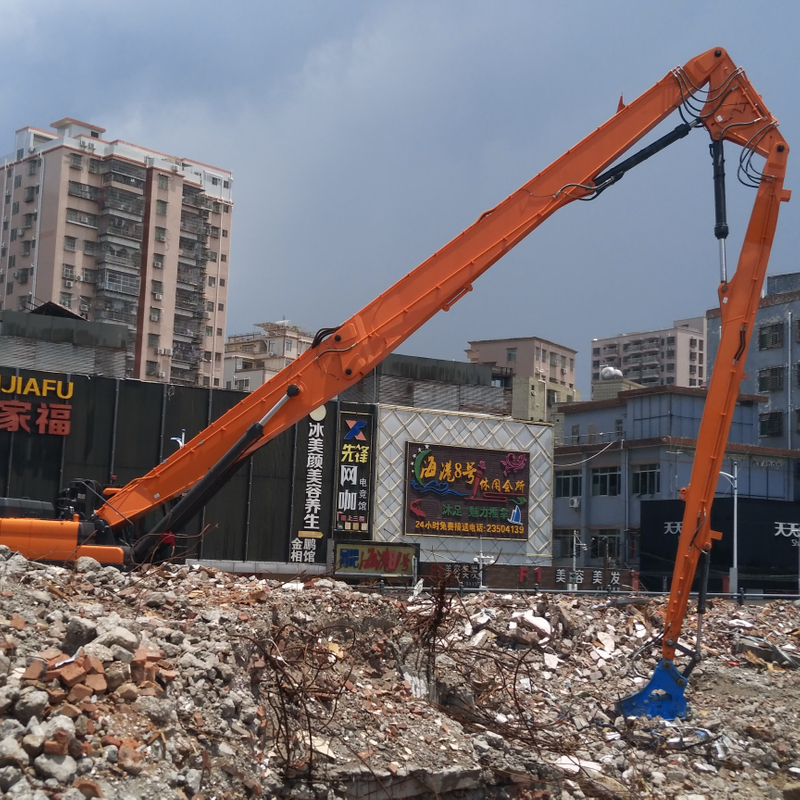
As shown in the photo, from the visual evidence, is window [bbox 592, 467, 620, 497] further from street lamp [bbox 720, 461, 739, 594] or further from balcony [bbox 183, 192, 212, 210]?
balcony [bbox 183, 192, 212, 210]

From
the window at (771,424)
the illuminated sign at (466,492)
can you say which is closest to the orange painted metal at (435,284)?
the illuminated sign at (466,492)

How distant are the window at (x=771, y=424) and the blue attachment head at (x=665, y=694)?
49.2 metres

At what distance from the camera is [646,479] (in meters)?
48.4

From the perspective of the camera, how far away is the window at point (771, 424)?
59.1 m

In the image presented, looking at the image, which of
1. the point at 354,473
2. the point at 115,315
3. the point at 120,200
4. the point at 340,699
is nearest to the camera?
the point at 340,699

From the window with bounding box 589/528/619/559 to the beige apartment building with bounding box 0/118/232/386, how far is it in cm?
3995

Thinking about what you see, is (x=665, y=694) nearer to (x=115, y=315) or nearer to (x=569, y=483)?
(x=569, y=483)

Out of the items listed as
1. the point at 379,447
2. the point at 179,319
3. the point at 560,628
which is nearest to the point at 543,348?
the point at 179,319

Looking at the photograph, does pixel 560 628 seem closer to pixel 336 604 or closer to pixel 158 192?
pixel 336 604

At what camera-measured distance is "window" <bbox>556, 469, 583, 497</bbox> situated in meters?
52.1

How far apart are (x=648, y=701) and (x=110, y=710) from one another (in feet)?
25.3

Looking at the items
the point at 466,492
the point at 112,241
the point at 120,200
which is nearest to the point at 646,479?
the point at 466,492

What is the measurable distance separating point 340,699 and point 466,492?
2518cm

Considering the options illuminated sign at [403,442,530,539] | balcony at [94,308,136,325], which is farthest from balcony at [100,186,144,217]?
illuminated sign at [403,442,530,539]
